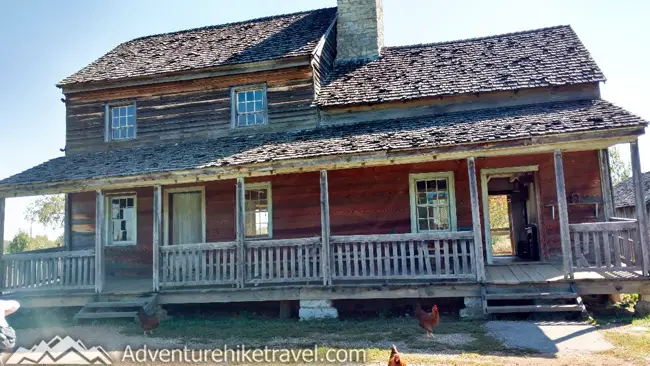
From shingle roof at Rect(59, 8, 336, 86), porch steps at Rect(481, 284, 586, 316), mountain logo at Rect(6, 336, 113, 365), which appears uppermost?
shingle roof at Rect(59, 8, 336, 86)

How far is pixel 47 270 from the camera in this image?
10.8m

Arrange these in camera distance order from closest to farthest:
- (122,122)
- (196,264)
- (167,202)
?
(196,264), (167,202), (122,122)

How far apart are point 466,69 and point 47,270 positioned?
11823 millimetres

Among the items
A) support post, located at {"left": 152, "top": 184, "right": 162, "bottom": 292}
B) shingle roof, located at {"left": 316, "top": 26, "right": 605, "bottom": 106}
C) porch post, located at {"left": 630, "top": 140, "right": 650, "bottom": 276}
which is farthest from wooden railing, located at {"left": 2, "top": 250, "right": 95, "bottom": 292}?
porch post, located at {"left": 630, "top": 140, "right": 650, "bottom": 276}

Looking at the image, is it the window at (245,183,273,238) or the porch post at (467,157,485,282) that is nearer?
the porch post at (467,157,485,282)

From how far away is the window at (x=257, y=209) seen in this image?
1230 centimetres

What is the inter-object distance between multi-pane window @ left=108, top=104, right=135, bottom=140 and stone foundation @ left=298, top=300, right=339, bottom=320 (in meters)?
7.76

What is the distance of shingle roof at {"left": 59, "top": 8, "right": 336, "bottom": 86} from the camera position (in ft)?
42.9

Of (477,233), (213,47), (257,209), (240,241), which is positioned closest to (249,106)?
(213,47)

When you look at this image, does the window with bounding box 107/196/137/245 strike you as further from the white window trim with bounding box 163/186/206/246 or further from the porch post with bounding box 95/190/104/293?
the porch post with bounding box 95/190/104/293

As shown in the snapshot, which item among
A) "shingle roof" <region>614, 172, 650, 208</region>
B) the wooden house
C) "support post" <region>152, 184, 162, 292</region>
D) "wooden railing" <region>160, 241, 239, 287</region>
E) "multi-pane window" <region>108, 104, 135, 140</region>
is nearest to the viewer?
the wooden house

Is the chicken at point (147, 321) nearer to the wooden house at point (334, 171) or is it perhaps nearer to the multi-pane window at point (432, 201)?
the wooden house at point (334, 171)

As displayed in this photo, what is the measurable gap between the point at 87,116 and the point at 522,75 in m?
12.4

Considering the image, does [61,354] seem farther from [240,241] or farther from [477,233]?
[477,233]
